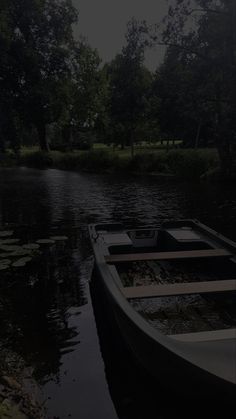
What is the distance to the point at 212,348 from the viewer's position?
4.64 metres

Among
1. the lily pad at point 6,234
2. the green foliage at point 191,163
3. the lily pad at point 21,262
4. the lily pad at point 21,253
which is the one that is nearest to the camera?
the lily pad at point 21,262

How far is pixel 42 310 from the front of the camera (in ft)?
27.3

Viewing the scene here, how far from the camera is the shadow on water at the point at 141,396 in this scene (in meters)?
4.89

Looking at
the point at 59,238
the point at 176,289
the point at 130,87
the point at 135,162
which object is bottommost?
the point at 59,238

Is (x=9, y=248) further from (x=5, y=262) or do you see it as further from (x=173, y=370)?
(x=173, y=370)

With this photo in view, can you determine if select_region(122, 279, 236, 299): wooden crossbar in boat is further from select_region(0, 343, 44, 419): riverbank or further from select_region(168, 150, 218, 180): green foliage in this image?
select_region(168, 150, 218, 180): green foliage

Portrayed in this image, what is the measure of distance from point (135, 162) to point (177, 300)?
33.1 metres

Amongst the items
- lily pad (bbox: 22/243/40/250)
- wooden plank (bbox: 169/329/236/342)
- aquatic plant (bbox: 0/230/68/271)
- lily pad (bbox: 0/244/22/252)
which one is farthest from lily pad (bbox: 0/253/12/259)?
wooden plank (bbox: 169/329/236/342)

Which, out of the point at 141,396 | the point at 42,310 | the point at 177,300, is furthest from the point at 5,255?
the point at 141,396

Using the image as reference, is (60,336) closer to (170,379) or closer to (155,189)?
(170,379)


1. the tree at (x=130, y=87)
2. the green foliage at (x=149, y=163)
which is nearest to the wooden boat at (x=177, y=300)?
the green foliage at (x=149, y=163)

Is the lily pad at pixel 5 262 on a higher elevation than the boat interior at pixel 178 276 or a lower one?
lower

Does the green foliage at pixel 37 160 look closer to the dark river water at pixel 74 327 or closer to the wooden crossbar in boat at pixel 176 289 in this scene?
the dark river water at pixel 74 327

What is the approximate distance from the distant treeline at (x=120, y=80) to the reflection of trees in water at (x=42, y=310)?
21.8m
